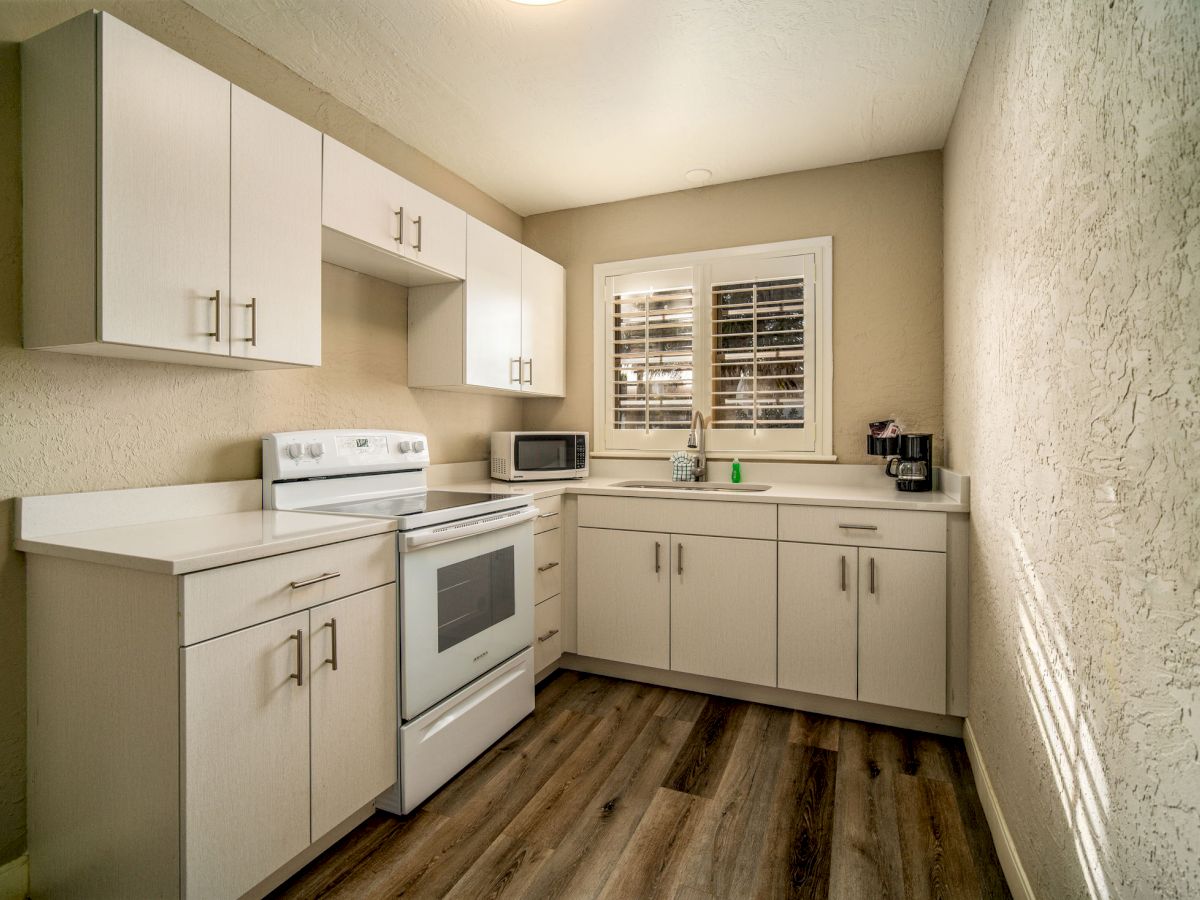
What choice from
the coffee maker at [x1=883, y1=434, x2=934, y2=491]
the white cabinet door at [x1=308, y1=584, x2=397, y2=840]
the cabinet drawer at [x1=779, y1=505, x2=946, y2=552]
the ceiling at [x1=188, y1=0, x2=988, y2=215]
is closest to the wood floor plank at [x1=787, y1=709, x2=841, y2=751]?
the cabinet drawer at [x1=779, y1=505, x2=946, y2=552]

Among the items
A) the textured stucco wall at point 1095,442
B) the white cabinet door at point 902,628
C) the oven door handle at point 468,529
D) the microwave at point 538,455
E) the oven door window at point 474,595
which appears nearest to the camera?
the textured stucco wall at point 1095,442

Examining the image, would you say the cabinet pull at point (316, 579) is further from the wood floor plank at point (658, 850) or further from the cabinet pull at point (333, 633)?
the wood floor plank at point (658, 850)

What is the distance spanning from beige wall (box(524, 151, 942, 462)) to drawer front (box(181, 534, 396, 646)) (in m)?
2.27

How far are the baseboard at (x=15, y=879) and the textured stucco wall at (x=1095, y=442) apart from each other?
238cm

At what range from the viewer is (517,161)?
2990 millimetres

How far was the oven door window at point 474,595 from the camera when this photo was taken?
203 cm

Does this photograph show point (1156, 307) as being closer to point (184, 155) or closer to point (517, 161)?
point (184, 155)

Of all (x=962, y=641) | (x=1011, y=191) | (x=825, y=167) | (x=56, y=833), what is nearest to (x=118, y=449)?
(x=56, y=833)

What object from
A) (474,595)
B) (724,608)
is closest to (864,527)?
(724,608)

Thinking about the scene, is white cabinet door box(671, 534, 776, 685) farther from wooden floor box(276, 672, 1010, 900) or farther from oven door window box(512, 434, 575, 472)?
oven door window box(512, 434, 575, 472)

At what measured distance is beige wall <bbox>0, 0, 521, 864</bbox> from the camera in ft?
5.08

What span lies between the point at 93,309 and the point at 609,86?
184 cm

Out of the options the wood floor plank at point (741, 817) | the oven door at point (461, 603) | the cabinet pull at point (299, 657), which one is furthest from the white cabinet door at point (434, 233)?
the wood floor plank at point (741, 817)

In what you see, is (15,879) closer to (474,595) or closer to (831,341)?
(474,595)
